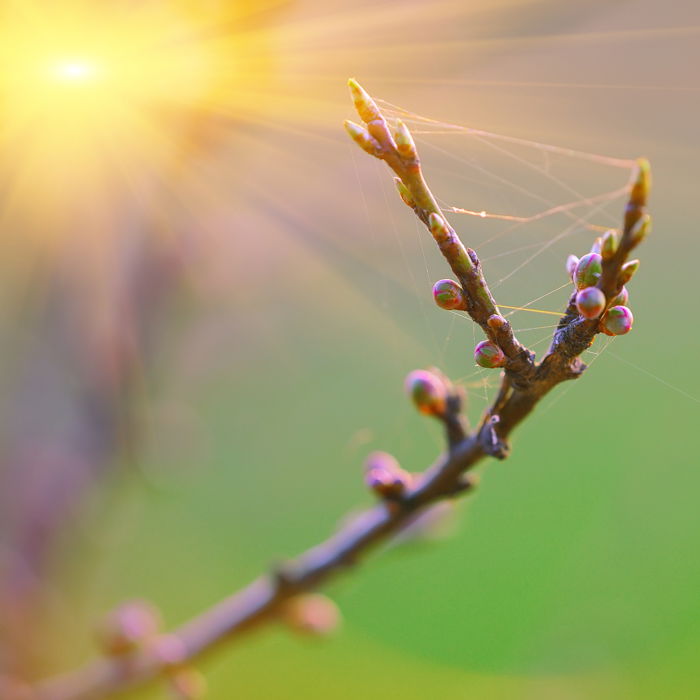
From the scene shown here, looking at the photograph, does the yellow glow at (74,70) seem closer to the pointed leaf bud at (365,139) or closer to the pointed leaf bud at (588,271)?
the pointed leaf bud at (365,139)

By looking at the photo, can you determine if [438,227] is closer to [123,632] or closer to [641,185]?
[641,185]

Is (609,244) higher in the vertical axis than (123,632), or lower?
higher

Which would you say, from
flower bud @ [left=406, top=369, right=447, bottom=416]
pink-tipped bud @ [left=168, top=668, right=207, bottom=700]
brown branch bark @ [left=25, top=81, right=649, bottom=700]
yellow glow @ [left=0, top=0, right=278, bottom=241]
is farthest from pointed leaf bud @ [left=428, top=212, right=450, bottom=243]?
yellow glow @ [left=0, top=0, right=278, bottom=241]

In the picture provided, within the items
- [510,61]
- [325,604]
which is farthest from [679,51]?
[325,604]

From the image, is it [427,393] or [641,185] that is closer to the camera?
[641,185]

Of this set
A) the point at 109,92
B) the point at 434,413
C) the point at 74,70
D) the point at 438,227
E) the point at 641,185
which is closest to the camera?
the point at 641,185

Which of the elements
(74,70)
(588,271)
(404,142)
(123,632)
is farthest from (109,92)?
(588,271)

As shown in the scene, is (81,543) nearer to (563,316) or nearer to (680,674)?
(563,316)
